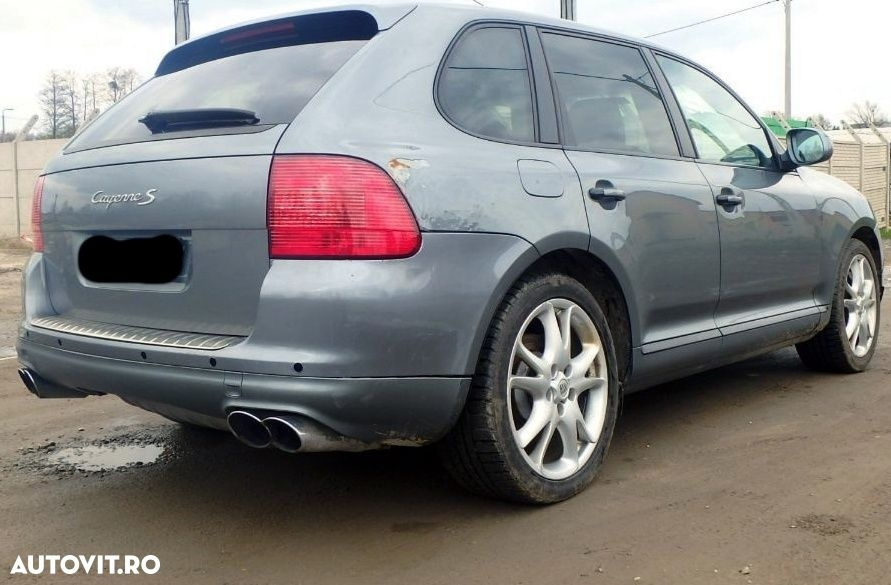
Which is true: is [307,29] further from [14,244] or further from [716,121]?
[14,244]

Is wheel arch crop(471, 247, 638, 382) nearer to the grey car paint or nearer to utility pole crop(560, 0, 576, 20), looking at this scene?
the grey car paint

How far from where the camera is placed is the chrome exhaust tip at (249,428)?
259 cm

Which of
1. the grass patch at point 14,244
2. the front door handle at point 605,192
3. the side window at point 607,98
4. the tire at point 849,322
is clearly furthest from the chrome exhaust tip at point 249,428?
the grass patch at point 14,244

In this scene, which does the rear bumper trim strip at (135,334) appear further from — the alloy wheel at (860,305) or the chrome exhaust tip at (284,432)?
the alloy wheel at (860,305)

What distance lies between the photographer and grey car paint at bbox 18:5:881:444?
2.55m

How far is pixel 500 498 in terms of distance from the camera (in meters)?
3.03

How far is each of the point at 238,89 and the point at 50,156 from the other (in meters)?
15.2

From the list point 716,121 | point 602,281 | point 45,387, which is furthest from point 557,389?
point 716,121

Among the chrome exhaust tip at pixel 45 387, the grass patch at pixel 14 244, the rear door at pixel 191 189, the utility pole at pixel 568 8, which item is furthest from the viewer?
the grass patch at pixel 14 244

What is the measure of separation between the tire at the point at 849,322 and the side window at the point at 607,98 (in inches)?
65.1

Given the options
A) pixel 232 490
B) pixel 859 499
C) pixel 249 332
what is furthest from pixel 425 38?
pixel 859 499

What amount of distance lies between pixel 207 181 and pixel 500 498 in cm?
138

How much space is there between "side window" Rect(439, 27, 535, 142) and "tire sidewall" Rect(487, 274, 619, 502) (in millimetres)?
533

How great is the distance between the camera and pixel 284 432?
258cm
